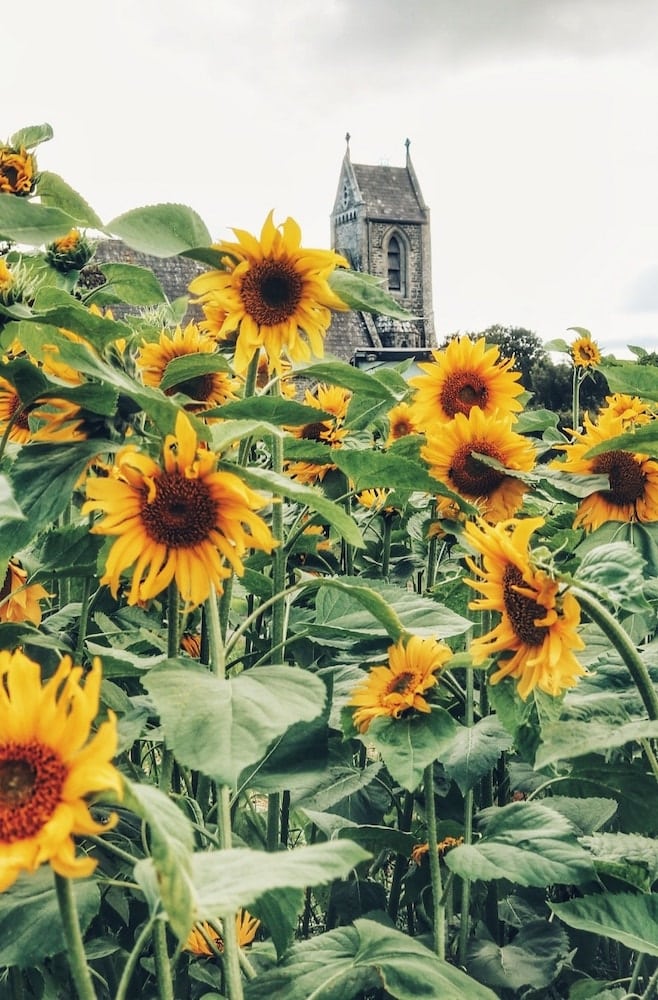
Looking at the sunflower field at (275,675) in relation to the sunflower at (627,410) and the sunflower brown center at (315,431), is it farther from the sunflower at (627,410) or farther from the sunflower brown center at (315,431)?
the sunflower brown center at (315,431)

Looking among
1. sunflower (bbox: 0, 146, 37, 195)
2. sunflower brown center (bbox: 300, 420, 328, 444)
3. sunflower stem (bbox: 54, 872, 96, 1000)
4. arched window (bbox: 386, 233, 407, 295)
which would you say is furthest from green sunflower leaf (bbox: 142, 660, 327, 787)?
arched window (bbox: 386, 233, 407, 295)

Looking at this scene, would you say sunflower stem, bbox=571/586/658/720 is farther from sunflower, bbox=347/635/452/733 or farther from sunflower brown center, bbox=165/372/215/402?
sunflower brown center, bbox=165/372/215/402

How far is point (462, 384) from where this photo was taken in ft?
4.79

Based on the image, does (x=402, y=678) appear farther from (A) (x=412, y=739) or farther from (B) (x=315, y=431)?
(B) (x=315, y=431)

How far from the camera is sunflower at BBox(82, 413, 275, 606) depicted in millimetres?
764

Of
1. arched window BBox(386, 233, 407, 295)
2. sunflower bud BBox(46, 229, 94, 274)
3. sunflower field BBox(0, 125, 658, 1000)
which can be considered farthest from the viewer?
arched window BBox(386, 233, 407, 295)

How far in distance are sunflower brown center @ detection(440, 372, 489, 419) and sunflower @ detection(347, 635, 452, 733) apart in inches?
22.6

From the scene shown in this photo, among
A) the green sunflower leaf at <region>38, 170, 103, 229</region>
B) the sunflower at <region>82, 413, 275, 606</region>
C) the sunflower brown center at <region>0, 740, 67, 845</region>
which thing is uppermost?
the green sunflower leaf at <region>38, 170, 103, 229</region>

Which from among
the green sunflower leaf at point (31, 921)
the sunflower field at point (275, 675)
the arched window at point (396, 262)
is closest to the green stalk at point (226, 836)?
the sunflower field at point (275, 675)

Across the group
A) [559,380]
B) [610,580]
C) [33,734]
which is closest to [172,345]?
[610,580]

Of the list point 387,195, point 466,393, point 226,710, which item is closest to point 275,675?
point 226,710

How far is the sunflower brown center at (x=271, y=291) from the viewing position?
3.11 ft

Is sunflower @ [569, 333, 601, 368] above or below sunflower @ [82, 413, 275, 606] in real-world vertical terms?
above

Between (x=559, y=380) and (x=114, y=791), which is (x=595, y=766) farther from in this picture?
(x=559, y=380)
